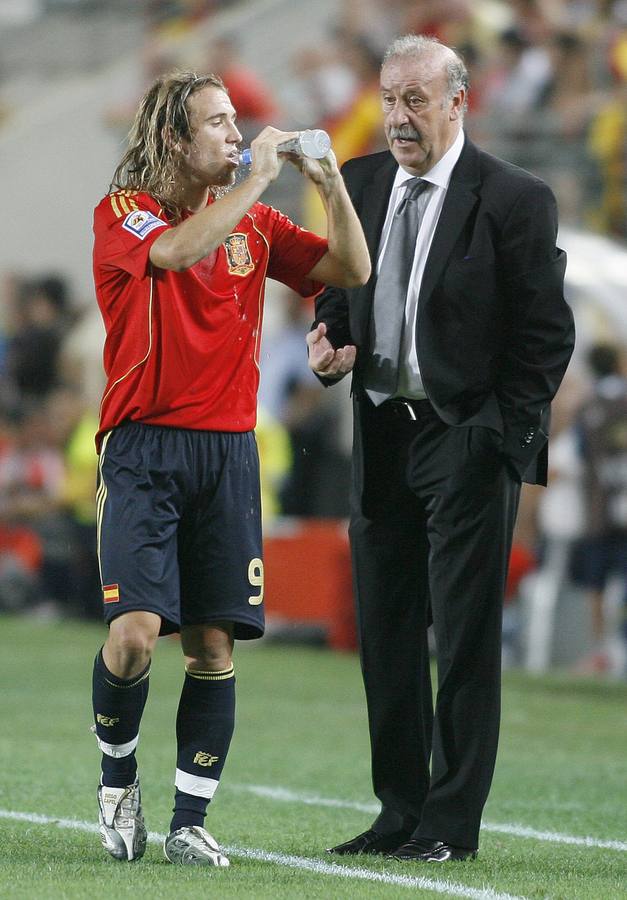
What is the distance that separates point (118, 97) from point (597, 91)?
340 inches

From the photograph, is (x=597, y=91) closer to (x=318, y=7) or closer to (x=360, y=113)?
(x=360, y=113)

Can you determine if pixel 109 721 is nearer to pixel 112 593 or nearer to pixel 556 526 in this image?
pixel 112 593

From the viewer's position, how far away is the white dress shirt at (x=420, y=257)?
5.52 m

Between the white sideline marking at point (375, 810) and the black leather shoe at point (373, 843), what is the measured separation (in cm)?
71

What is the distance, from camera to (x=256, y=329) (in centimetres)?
532

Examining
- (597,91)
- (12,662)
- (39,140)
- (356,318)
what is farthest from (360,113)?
Answer: (356,318)

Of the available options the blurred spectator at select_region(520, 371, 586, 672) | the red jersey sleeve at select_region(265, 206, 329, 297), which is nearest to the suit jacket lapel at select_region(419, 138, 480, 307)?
the red jersey sleeve at select_region(265, 206, 329, 297)

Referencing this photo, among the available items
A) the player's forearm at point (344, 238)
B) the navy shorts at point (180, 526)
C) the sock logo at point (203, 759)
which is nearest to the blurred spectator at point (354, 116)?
the player's forearm at point (344, 238)

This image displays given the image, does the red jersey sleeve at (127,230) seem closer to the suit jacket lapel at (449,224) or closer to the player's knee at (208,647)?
the suit jacket lapel at (449,224)

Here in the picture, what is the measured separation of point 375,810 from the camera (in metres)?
6.76

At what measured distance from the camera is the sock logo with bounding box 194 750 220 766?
5293 millimetres

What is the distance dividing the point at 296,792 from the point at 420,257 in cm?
265

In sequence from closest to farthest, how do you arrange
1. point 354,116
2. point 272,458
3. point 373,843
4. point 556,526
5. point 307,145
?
point 307,145 < point 373,843 < point 556,526 < point 272,458 < point 354,116

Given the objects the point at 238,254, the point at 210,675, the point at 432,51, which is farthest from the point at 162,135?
the point at 210,675
